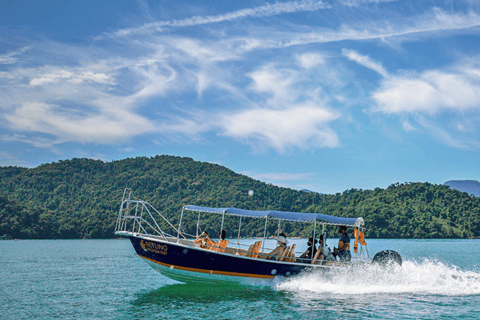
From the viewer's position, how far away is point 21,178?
13312 centimetres

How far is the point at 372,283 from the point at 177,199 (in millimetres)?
106405

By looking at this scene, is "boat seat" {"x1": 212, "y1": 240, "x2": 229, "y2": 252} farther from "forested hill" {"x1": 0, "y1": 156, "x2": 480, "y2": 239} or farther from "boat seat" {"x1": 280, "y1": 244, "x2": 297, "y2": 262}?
"forested hill" {"x1": 0, "y1": 156, "x2": 480, "y2": 239}

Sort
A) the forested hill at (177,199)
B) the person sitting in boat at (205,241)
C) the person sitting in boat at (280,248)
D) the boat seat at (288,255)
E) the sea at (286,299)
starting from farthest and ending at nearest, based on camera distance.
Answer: the forested hill at (177,199), the person sitting in boat at (205,241), the person sitting in boat at (280,248), the boat seat at (288,255), the sea at (286,299)

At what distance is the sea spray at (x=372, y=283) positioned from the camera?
608 inches

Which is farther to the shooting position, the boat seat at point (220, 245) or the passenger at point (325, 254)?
the boat seat at point (220, 245)

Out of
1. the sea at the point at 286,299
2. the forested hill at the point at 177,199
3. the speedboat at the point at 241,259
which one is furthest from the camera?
the forested hill at the point at 177,199

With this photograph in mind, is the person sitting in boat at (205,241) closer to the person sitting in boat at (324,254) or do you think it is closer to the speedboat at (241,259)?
the speedboat at (241,259)

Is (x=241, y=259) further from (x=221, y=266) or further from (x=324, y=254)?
(x=324, y=254)

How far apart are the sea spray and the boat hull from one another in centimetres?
57

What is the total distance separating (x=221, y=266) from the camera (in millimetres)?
15422

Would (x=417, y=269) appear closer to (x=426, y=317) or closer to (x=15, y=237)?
(x=426, y=317)

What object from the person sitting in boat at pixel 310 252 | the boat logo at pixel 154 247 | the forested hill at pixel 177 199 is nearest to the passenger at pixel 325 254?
the person sitting in boat at pixel 310 252

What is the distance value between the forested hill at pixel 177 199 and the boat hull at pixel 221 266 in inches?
2578

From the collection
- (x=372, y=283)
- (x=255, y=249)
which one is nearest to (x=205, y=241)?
(x=255, y=249)
